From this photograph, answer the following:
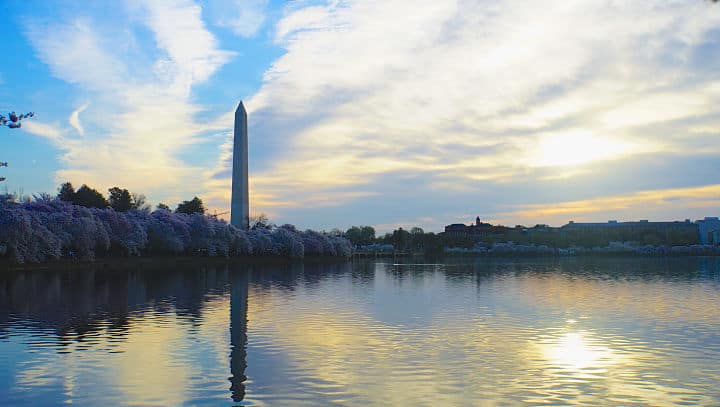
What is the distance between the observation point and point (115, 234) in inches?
2391

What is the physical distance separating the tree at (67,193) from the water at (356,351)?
58.3 metres

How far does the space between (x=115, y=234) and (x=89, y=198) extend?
20.9 metres

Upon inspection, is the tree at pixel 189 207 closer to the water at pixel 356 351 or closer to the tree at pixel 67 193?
the tree at pixel 67 193

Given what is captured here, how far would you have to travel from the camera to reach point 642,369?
13.2 metres

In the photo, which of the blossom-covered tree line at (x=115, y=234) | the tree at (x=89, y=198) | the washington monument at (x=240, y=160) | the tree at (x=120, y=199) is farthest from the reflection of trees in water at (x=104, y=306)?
the tree at (x=120, y=199)

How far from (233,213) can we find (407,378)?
68.2m

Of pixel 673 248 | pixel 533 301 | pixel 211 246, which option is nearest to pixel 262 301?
pixel 533 301

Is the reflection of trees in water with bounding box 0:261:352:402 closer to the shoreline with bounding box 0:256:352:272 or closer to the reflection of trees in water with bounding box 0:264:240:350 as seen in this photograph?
the reflection of trees in water with bounding box 0:264:240:350

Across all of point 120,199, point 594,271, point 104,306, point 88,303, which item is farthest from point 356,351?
point 120,199

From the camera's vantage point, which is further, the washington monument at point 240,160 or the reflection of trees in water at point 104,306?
the washington monument at point 240,160

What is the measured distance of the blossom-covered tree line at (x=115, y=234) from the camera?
4622 cm

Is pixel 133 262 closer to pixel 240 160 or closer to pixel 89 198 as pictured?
pixel 240 160

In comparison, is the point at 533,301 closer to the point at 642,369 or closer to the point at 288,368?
the point at 642,369

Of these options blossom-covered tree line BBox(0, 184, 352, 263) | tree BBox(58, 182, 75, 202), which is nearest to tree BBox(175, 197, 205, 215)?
blossom-covered tree line BBox(0, 184, 352, 263)
